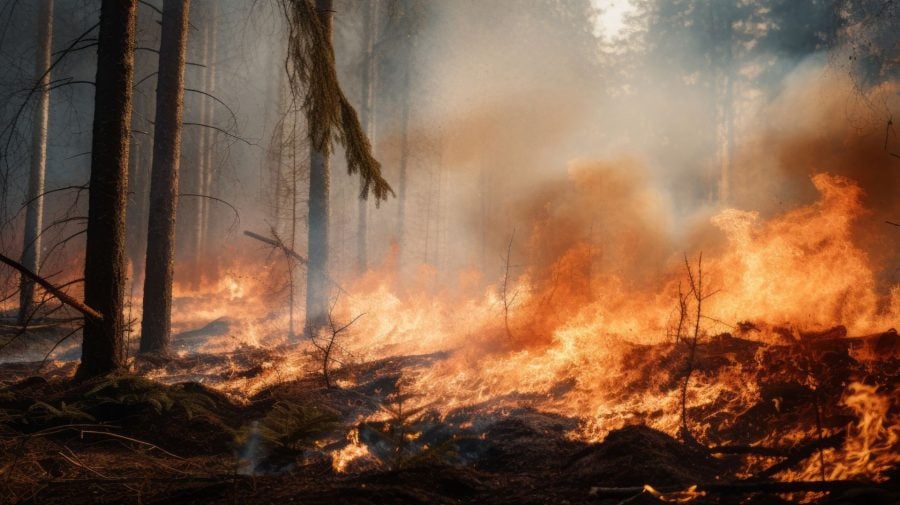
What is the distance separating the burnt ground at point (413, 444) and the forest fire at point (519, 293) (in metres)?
0.04

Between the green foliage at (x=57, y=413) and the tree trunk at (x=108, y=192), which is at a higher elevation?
the tree trunk at (x=108, y=192)

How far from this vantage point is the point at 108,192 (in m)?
6.36

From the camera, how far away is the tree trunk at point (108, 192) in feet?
20.8

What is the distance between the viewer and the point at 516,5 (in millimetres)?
27922

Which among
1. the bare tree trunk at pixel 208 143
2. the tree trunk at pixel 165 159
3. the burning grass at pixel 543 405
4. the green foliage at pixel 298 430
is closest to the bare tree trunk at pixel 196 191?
the bare tree trunk at pixel 208 143

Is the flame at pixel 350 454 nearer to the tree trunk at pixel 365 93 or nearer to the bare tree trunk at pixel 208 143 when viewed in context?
the tree trunk at pixel 365 93

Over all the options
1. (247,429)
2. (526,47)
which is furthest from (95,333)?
(526,47)

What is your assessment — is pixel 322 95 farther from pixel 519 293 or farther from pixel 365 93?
pixel 365 93

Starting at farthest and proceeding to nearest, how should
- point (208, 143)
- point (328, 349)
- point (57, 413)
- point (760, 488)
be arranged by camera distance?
point (208, 143)
point (328, 349)
point (57, 413)
point (760, 488)

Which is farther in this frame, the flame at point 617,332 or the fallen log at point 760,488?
the flame at point 617,332

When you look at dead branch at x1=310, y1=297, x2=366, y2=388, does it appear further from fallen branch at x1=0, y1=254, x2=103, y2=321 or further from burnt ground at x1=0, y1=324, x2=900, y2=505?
fallen branch at x1=0, y1=254, x2=103, y2=321

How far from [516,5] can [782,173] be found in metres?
14.6

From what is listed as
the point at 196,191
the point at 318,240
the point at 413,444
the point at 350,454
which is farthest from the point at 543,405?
the point at 196,191

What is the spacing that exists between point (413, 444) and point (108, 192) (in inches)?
172
